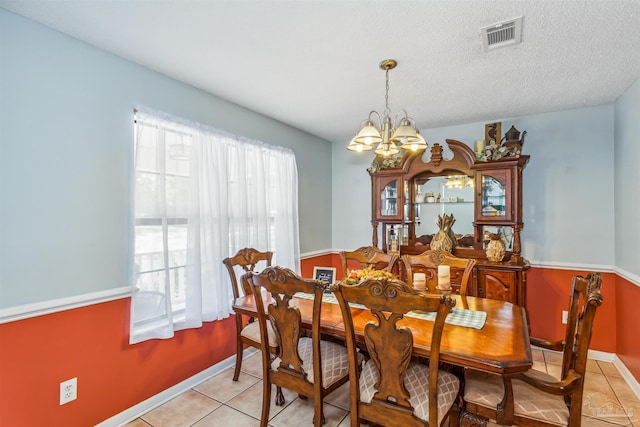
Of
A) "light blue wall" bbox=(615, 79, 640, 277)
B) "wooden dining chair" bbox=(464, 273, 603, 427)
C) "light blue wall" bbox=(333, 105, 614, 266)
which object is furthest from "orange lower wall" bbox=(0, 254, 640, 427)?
"wooden dining chair" bbox=(464, 273, 603, 427)

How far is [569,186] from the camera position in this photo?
10.7 feet

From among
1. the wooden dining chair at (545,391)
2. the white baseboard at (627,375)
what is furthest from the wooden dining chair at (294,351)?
the white baseboard at (627,375)

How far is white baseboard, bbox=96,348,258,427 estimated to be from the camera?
2.12 metres

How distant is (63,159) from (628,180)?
166 inches

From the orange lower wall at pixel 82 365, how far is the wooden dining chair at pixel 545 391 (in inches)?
83.4

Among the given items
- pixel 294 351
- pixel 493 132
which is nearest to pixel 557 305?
pixel 493 132

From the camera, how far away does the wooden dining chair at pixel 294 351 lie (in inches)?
67.7

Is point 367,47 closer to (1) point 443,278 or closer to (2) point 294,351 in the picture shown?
(1) point 443,278

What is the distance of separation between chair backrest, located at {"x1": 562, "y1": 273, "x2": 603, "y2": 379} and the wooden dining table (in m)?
0.20

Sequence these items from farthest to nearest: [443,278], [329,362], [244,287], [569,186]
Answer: [569,186] → [244,287] → [443,278] → [329,362]

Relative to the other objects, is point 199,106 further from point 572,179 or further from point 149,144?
point 572,179

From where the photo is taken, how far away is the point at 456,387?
1687mm

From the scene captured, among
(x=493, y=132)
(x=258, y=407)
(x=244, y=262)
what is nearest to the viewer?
(x=258, y=407)

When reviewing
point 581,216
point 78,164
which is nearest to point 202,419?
point 78,164
